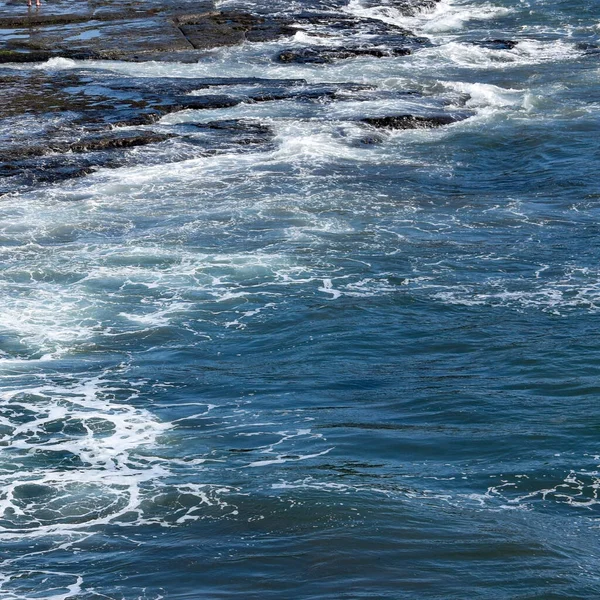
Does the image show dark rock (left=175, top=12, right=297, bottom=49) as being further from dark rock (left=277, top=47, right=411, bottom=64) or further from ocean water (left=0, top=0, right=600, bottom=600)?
ocean water (left=0, top=0, right=600, bottom=600)

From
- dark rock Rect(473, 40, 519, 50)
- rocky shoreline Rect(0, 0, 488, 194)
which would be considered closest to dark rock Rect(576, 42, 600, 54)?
dark rock Rect(473, 40, 519, 50)

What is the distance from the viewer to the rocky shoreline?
21.1 metres

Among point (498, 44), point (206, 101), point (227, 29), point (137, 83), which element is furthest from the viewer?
point (227, 29)

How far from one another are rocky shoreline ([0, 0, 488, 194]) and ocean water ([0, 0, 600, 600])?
597mm

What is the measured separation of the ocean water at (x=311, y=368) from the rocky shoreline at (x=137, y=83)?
60 cm

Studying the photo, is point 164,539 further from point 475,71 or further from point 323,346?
point 475,71

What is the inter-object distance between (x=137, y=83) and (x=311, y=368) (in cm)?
1500

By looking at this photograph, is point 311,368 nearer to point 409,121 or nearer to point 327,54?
point 409,121

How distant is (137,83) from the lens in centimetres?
2598

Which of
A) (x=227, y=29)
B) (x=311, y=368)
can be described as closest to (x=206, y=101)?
(x=227, y=29)

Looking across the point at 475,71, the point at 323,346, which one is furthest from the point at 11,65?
the point at 323,346

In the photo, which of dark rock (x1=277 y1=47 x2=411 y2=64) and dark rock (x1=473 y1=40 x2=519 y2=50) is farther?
dark rock (x1=473 y1=40 x2=519 y2=50)

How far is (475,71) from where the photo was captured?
92.9 ft

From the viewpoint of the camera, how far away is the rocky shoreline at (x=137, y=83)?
69.4ft
